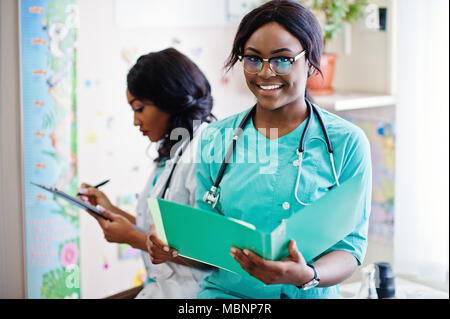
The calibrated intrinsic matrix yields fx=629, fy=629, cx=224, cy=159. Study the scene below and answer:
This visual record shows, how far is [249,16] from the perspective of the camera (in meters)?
1.05

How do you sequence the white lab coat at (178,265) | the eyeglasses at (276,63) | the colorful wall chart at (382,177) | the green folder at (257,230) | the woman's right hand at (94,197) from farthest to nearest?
the colorful wall chart at (382,177), the woman's right hand at (94,197), the white lab coat at (178,265), the eyeglasses at (276,63), the green folder at (257,230)

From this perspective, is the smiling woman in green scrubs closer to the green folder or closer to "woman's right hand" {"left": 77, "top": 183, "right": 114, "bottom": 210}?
the green folder

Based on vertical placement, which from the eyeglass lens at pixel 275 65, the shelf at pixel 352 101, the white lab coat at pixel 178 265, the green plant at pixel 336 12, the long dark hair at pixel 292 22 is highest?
the green plant at pixel 336 12

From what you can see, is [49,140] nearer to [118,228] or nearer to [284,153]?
[118,228]

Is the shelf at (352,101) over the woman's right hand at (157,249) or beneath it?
over

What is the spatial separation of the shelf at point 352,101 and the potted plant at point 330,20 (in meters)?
0.06

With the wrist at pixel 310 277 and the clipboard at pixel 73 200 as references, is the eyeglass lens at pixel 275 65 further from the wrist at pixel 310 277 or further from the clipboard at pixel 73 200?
the clipboard at pixel 73 200

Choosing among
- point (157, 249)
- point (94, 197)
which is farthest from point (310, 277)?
point (94, 197)

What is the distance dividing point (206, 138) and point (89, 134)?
0.65 m

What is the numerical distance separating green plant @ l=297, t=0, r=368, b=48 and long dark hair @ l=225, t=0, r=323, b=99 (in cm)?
84

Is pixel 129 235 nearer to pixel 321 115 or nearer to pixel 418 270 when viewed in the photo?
pixel 321 115

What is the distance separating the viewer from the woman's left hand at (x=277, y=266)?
0.94 meters

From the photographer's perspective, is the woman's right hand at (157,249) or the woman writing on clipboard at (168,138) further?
the woman writing on clipboard at (168,138)

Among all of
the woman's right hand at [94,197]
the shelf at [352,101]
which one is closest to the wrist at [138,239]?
the woman's right hand at [94,197]
